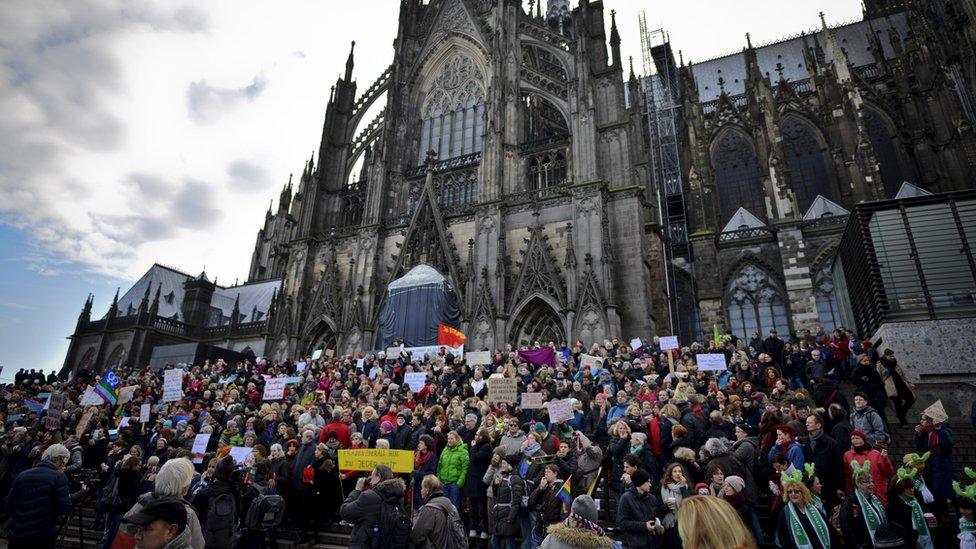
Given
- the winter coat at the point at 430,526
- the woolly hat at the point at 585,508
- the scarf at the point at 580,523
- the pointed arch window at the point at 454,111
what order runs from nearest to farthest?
1. the scarf at the point at 580,523
2. the woolly hat at the point at 585,508
3. the winter coat at the point at 430,526
4. the pointed arch window at the point at 454,111

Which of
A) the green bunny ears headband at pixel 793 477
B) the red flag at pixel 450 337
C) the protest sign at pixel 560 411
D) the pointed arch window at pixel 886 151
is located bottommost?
the green bunny ears headband at pixel 793 477

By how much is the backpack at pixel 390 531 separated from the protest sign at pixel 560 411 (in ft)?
15.3

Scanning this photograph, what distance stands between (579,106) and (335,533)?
902 inches

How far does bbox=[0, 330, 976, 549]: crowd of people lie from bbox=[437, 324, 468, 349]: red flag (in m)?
7.87

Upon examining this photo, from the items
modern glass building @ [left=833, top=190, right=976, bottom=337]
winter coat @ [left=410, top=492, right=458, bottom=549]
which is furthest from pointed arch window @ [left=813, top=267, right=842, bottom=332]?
winter coat @ [left=410, top=492, right=458, bottom=549]

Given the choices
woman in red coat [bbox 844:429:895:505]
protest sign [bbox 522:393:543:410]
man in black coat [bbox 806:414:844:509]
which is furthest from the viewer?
protest sign [bbox 522:393:543:410]

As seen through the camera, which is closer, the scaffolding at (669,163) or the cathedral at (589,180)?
the cathedral at (589,180)

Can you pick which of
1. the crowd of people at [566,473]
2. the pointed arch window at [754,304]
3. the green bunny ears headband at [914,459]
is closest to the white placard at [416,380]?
the crowd of people at [566,473]

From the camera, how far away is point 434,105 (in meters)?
33.9

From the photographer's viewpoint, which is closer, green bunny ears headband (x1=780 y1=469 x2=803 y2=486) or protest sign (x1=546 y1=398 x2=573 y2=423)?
green bunny ears headband (x1=780 y1=469 x2=803 y2=486)

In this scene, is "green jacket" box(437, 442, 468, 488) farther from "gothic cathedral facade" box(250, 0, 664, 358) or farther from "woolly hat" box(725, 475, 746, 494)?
"gothic cathedral facade" box(250, 0, 664, 358)

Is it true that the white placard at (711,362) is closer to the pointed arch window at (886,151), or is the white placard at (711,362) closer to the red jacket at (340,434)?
the red jacket at (340,434)

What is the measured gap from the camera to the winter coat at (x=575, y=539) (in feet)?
12.0

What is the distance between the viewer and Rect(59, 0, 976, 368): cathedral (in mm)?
24578
